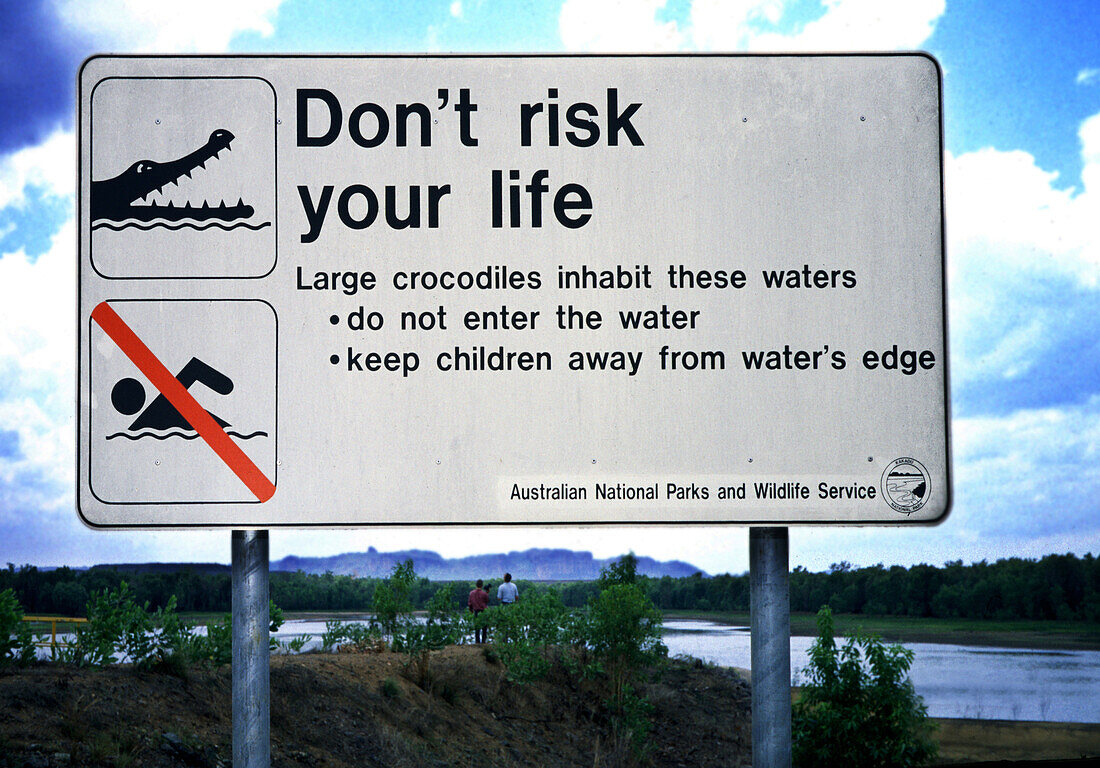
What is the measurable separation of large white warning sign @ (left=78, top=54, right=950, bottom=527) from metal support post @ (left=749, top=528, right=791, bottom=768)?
17 cm

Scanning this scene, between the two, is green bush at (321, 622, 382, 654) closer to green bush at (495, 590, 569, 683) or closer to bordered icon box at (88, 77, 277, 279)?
green bush at (495, 590, 569, 683)

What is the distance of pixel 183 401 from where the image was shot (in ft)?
11.0

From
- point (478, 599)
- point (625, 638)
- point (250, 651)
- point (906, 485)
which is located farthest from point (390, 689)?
point (906, 485)

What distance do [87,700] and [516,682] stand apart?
9221 millimetres

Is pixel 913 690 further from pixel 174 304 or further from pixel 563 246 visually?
pixel 174 304

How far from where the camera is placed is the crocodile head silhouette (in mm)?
3418

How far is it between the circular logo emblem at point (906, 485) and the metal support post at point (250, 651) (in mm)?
2531

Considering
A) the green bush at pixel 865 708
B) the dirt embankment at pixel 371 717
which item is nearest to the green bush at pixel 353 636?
the dirt embankment at pixel 371 717

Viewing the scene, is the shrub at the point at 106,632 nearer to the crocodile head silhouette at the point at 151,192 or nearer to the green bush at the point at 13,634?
the green bush at the point at 13,634

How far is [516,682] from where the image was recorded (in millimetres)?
15641

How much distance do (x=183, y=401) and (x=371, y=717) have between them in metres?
9.43

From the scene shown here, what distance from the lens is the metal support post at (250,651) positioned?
3279 mm

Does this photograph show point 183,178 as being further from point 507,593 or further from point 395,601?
point 507,593

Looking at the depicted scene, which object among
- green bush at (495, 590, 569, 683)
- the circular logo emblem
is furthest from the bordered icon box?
green bush at (495, 590, 569, 683)
